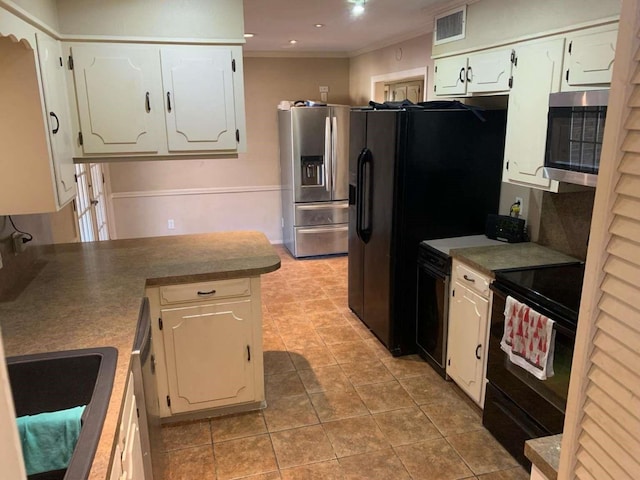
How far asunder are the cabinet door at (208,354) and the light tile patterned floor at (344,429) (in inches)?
7.5

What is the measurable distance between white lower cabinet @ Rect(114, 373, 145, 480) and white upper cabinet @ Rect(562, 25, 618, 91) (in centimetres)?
224

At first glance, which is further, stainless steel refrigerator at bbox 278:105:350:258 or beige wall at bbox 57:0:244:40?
stainless steel refrigerator at bbox 278:105:350:258

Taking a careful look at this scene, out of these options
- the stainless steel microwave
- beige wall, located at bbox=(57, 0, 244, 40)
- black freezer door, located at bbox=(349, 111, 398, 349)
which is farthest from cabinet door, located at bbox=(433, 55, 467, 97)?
beige wall, located at bbox=(57, 0, 244, 40)

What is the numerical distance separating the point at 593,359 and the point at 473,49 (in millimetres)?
2601

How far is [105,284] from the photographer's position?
2322mm

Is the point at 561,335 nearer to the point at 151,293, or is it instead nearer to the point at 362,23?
the point at 151,293

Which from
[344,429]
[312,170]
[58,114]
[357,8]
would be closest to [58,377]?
[58,114]

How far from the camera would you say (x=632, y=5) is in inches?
28.6

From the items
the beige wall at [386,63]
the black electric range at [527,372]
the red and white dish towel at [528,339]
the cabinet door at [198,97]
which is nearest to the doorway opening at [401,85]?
the beige wall at [386,63]

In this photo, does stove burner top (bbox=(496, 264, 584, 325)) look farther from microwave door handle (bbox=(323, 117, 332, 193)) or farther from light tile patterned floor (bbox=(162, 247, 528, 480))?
microwave door handle (bbox=(323, 117, 332, 193))

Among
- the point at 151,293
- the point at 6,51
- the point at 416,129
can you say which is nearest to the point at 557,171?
the point at 416,129

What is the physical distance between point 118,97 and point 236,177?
3.60 meters

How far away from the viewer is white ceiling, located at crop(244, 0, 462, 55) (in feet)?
10.7

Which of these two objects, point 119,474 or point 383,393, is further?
point 383,393
